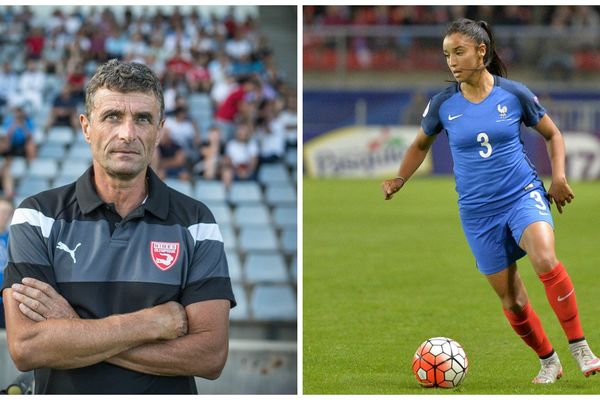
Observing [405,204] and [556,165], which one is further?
[405,204]

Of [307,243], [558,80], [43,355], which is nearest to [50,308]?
[43,355]

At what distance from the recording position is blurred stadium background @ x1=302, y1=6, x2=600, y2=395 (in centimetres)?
714

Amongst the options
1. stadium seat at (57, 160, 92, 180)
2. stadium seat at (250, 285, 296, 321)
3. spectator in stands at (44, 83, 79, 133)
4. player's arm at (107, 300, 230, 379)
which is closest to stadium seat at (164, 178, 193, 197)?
stadium seat at (57, 160, 92, 180)

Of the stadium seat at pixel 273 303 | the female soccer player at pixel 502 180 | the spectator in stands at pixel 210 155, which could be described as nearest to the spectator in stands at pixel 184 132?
the spectator in stands at pixel 210 155

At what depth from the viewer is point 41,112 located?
19.0m

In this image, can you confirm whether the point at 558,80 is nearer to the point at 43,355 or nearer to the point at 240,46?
the point at 240,46

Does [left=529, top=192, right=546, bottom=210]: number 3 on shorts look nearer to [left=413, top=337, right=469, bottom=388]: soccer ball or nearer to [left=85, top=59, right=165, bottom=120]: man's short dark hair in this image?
[left=413, top=337, right=469, bottom=388]: soccer ball

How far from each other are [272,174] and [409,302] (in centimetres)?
703

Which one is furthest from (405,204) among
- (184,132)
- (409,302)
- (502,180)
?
(502,180)

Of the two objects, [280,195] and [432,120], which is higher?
[432,120]

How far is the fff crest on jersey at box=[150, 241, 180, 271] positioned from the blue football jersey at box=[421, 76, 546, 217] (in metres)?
2.64

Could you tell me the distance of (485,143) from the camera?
6051 mm

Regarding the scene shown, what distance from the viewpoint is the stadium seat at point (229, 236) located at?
45.8ft

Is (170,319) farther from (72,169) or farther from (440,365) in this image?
(72,169)
